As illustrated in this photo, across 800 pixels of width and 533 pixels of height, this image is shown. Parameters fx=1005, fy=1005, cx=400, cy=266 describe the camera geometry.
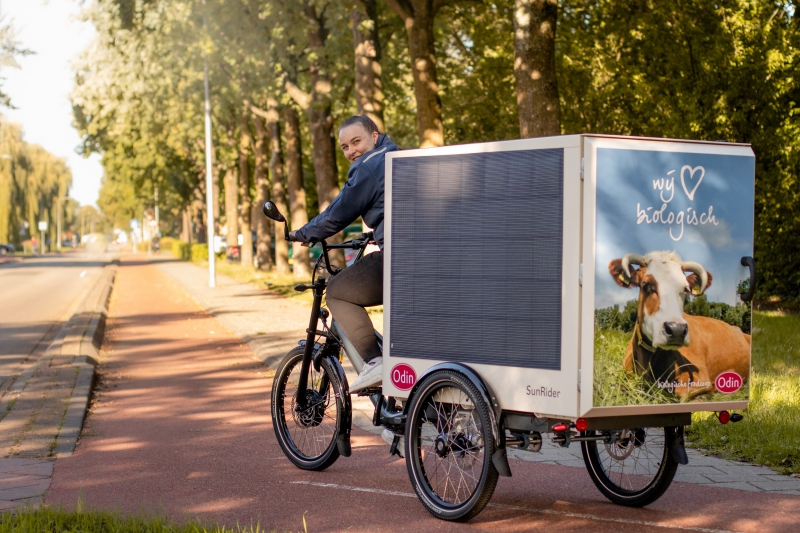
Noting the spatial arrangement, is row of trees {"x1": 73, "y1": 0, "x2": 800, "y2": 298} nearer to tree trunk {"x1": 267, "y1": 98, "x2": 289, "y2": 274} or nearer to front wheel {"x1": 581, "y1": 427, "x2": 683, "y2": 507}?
tree trunk {"x1": 267, "y1": 98, "x2": 289, "y2": 274}

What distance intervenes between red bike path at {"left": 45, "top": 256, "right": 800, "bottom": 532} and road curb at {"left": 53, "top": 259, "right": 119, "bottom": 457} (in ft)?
0.45

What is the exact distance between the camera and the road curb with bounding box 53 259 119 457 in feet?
24.2

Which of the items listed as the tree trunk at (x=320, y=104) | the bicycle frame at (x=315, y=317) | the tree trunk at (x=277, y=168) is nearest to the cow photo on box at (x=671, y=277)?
the bicycle frame at (x=315, y=317)

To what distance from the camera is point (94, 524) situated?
186 inches

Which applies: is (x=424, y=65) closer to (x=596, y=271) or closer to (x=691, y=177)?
(x=691, y=177)

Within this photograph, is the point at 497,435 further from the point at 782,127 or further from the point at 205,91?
the point at 205,91

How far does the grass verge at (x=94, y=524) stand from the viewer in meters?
4.54

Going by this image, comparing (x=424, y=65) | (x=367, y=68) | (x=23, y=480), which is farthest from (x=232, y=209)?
(x=23, y=480)

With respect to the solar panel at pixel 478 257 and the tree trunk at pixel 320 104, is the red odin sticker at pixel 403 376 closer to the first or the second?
the solar panel at pixel 478 257

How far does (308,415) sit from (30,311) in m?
16.4

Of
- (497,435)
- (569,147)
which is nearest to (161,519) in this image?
(497,435)

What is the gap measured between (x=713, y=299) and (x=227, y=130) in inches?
1465

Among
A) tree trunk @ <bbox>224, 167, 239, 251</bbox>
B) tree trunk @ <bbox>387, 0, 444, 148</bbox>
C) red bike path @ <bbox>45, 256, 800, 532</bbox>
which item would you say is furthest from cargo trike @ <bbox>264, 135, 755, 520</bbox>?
tree trunk @ <bbox>224, 167, 239, 251</bbox>

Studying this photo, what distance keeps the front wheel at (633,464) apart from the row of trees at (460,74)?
7109mm
